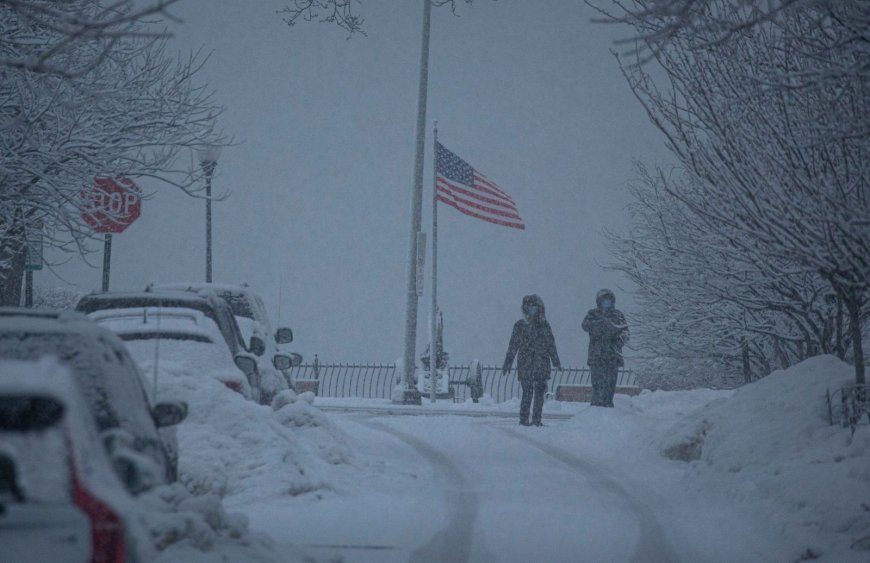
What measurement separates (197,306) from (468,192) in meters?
14.8

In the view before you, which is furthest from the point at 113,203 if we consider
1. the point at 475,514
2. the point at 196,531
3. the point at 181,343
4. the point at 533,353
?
the point at 196,531

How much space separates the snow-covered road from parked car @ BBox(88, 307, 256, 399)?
1499 mm

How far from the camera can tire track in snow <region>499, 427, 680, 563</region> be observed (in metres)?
7.20

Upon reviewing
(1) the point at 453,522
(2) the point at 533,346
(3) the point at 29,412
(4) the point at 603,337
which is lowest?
(1) the point at 453,522

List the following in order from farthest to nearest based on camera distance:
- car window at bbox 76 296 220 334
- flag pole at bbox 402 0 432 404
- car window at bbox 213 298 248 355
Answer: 1. flag pole at bbox 402 0 432 404
2. car window at bbox 213 298 248 355
3. car window at bbox 76 296 220 334

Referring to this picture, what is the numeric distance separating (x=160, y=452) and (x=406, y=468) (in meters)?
6.73

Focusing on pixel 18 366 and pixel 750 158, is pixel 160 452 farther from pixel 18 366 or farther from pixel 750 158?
pixel 750 158

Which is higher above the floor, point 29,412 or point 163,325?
point 163,325

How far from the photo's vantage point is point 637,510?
9.13m

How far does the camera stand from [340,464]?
1062 cm

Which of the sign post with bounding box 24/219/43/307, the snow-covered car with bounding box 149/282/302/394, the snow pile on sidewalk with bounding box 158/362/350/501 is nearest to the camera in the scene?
the snow pile on sidewalk with bounding box 158/362/350/501

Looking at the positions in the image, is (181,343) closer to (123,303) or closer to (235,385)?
(235,385)

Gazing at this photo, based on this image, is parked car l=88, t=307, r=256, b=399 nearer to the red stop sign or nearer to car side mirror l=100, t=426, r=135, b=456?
the red stop sign

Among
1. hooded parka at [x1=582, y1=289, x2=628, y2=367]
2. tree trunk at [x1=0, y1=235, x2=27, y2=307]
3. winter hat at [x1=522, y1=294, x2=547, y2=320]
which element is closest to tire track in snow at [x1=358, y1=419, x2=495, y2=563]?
winter hat at [x1=522, y1=294, x2=547, y2=320]
